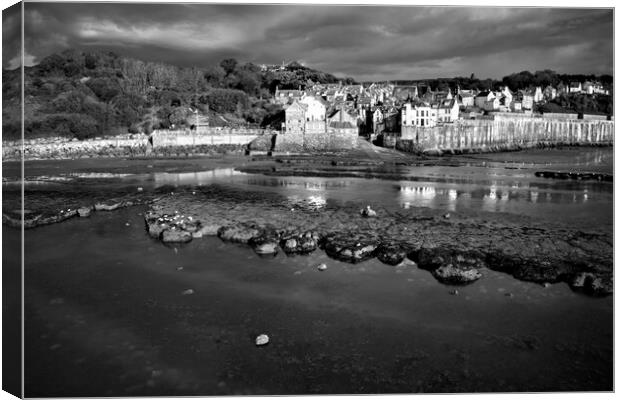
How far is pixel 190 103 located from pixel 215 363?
4400 cm

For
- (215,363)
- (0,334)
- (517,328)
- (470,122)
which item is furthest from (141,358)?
(470,122)

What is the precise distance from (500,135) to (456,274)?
3819cm

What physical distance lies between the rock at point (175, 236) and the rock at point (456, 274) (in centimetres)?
417

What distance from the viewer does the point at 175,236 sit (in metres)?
8.02

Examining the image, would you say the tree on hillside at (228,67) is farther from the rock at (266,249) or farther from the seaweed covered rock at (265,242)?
the rock at (266,249)

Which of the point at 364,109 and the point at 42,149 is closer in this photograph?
the point at 42,149

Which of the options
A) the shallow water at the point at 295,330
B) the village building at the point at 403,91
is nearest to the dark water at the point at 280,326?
the shallow water at the point at 295,330

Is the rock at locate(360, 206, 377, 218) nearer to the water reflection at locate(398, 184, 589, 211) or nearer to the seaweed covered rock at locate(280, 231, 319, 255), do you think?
the water reflection at locate(398, 184, 589, 211)

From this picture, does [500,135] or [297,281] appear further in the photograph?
[500,135]

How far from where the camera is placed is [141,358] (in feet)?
13.4

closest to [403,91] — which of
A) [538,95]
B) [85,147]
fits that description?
[538,95]

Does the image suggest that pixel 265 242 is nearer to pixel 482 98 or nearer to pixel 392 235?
pixel 392 235

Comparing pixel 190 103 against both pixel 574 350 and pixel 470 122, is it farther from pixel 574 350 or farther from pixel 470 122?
pixel 574 350

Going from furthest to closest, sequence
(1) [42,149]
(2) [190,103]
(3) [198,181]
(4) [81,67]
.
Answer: (2) [190,103] → (4) [81,67] → (1) [42,149] → (3) [198,181]
